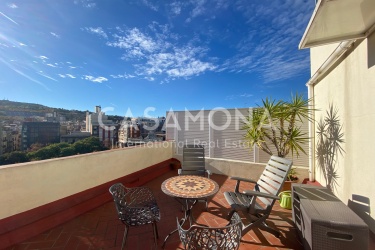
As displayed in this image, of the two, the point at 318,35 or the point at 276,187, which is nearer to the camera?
the point at 318,35

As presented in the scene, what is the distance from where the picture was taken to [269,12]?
402 centimetres

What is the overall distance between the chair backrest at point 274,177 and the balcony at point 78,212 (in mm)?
586

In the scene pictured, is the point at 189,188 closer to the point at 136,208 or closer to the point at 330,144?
the point at 136,208

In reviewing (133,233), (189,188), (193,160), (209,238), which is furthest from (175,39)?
(209,238)

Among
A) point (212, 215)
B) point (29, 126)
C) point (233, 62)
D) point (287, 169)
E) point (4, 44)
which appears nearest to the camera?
point (287, 169)

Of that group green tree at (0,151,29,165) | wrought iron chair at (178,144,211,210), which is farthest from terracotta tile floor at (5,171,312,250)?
green tree at (0,151,29,165)

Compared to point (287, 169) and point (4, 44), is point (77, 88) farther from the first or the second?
point (287, 169)

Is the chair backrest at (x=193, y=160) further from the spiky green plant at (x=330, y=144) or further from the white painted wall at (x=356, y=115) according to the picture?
the white painted wall at (x=356, y=115)

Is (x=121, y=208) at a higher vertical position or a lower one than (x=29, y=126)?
lower

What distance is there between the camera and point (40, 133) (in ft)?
27.6

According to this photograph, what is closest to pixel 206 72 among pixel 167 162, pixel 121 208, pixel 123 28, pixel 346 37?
pixel 123 28

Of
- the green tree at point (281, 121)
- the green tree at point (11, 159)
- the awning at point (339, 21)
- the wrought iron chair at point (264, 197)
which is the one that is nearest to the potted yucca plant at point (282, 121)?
the green tree at point (281, 121)

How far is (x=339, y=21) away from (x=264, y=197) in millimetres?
2122

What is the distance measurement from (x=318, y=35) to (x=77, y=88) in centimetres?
1791
